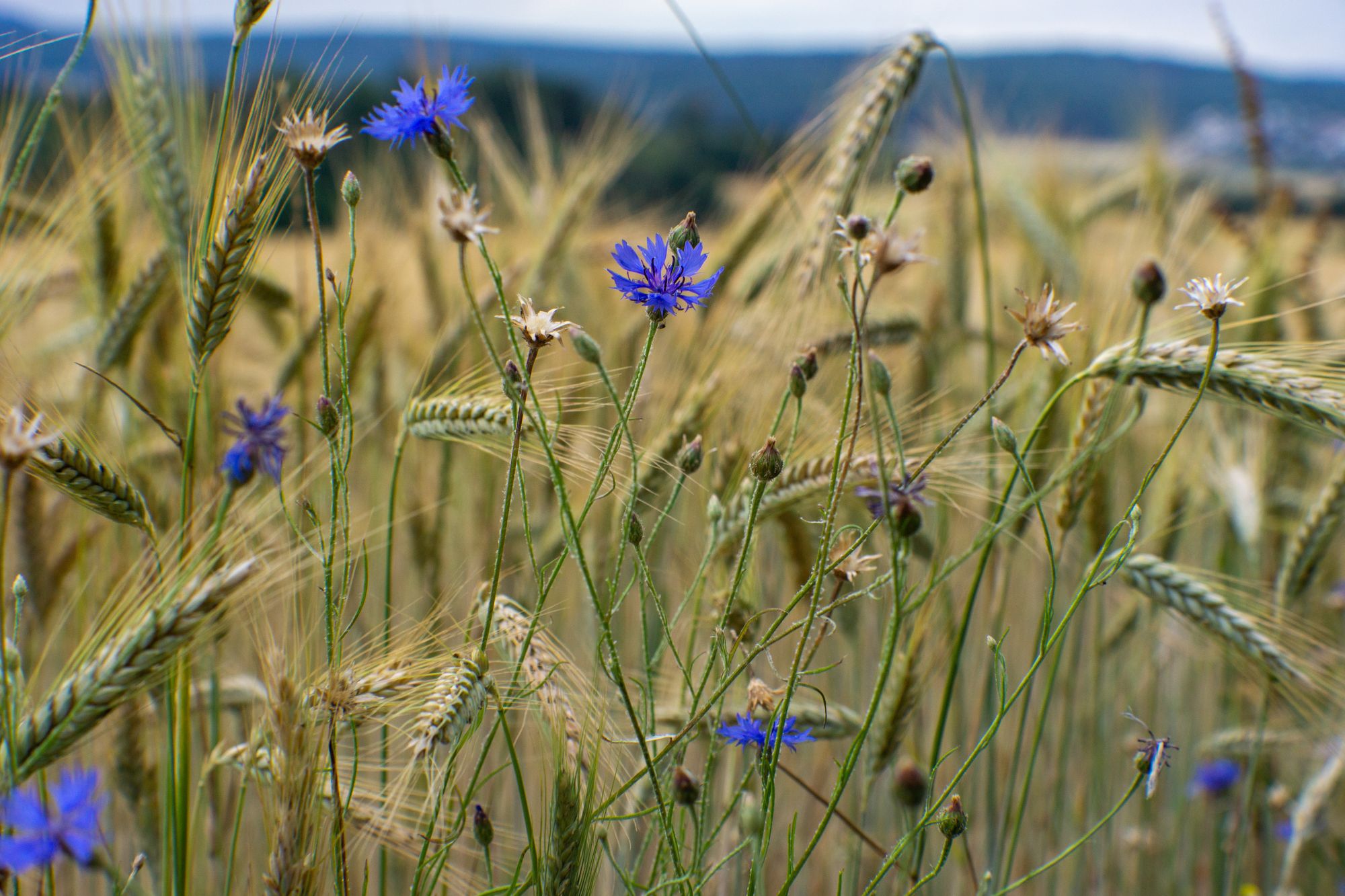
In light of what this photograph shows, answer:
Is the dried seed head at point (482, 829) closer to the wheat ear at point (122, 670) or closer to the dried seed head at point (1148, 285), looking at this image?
the wheat ear at point (122, 670)

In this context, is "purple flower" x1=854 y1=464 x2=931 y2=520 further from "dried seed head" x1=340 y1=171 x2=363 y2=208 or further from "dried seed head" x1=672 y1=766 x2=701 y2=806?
"dried seed head" x1=340 y1=171 x2=363 y2=208

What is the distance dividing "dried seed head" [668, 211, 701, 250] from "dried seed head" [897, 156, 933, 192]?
0.60 feet

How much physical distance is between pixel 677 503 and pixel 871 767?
0.78 m

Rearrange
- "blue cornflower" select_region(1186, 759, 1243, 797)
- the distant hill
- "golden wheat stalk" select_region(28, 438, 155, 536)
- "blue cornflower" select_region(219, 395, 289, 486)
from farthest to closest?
the distant hill, "blue cornflower" select_region(1186, 759, 1243, 797), "blue cornflower" select_region(219, 395, 289, 486), "golden wheat stalk" select_region(28, 438, 155, 536)

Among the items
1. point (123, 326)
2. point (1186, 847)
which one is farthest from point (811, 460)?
point (1186, 847)

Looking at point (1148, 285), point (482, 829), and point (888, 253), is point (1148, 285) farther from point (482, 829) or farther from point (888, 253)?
point (482, 829)

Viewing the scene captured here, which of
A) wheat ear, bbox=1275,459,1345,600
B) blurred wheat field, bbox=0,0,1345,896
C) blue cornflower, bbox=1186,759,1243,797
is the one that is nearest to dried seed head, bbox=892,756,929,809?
blurred wheat field, bbox=0,0,1345,896

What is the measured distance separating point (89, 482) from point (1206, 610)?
4.36 feet

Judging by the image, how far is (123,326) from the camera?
149 cm

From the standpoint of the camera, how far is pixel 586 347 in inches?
28.6

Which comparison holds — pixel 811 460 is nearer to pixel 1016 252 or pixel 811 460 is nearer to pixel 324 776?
pixel 324 776

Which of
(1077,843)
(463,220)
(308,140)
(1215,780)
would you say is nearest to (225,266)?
(308,140)

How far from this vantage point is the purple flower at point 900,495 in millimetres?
707

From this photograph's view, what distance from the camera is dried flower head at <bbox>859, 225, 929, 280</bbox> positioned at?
2.32 ft
